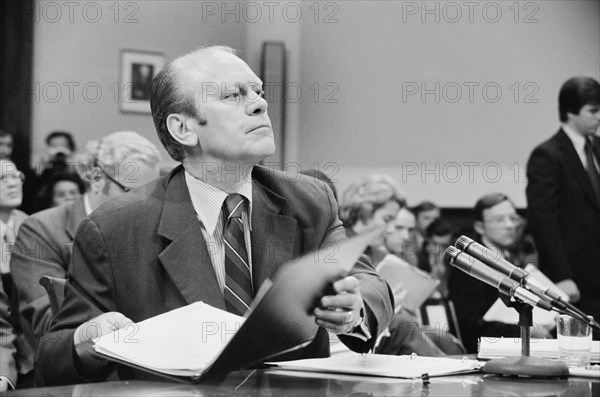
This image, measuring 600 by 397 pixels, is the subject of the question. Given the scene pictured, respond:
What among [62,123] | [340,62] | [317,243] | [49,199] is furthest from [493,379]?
[340,62]

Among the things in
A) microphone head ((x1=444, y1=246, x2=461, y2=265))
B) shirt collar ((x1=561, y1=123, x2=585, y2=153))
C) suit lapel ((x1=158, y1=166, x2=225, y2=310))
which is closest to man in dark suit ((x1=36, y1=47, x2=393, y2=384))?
suit lapel ((x1=158, y1=166, x2=225, y2=310))

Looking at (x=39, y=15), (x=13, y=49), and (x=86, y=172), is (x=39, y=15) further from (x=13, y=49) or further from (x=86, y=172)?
(x=86, y=172)

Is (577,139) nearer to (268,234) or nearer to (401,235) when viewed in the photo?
(401,235)

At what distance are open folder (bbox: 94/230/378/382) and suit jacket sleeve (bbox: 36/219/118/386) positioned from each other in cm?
29

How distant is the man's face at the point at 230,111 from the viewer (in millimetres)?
1917

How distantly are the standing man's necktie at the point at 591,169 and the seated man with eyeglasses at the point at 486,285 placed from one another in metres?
0.42

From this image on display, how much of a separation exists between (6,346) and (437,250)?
2886 millimetres

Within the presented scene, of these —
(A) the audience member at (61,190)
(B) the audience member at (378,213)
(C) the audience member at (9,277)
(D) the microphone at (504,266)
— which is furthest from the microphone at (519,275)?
(A) the audience member at (61,190)

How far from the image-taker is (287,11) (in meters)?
5.77

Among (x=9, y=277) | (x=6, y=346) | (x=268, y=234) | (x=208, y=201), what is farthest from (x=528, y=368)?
(x=9, y=277)

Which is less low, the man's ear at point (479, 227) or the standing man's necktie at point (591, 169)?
the standing man's necktie at point (591, 169)

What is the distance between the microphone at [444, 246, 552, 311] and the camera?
4.99 feet

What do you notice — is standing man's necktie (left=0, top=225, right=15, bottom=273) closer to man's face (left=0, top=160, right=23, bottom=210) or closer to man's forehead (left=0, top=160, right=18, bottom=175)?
man's face (left=0, top=160, right=23, bottom=210)

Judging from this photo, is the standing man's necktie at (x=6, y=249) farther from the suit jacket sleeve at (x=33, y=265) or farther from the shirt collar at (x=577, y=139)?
the shirt collar at (x=577, y=139)
